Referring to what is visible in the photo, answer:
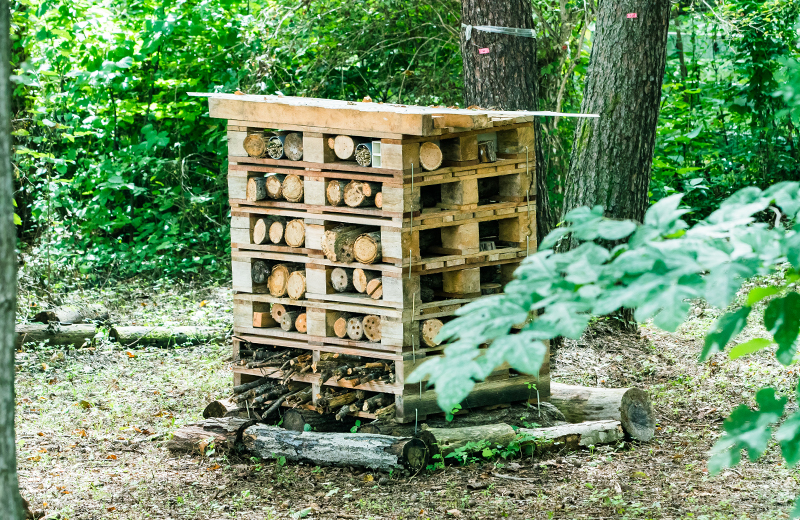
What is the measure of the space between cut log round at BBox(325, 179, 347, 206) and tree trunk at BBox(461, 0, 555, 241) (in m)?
2.24

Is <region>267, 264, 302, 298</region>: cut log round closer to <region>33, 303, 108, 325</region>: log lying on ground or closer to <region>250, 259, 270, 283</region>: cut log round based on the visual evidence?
<region>250, 259, 270, 283</region>: cut log round

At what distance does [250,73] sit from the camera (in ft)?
31.1

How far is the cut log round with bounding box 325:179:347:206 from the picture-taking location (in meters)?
5.12

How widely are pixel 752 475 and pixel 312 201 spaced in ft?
9.97

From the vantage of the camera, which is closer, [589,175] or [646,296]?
[646,296]

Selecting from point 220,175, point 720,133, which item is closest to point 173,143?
point 220,175

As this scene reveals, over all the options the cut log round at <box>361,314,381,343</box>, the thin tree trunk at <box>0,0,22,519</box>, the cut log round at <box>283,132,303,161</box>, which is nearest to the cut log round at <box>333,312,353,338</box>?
the cut log round at <box>361,314,381,343</box>

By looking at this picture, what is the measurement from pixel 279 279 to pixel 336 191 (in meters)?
0.75

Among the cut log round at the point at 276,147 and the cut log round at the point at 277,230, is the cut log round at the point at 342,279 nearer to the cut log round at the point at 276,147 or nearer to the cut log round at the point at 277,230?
the cut log round at the point at 277,230

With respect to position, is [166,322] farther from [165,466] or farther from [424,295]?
[424,295]

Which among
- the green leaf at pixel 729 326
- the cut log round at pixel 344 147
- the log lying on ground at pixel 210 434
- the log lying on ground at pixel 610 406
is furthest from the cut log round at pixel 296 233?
the green leaf at pixel 729 326

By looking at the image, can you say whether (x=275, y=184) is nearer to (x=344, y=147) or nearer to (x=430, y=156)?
(x=344, y=147)

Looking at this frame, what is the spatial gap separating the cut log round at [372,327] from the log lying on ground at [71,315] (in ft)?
13.3

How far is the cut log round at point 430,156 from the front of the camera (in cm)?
498
